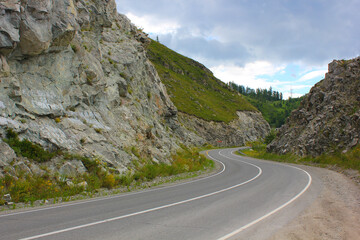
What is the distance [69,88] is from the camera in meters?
17.0

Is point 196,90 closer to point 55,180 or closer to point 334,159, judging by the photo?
point 334,159

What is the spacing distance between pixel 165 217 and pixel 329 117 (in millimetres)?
27007

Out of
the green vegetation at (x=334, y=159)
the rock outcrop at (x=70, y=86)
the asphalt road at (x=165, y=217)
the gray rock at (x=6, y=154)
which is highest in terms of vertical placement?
the rock outcrop at (x=70, y=86)

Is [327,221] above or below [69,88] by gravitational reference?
below

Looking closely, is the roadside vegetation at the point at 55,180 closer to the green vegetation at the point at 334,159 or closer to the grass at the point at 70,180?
the grass at the point at 70,180

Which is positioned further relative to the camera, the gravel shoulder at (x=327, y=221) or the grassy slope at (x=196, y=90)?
the grassy slope at (x=196, y=90)

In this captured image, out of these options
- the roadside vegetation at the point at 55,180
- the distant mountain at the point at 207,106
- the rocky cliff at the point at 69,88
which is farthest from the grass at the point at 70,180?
the distant mountain at the point at 207,106

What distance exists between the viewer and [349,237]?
5594 mm

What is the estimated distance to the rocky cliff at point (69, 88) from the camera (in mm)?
13000

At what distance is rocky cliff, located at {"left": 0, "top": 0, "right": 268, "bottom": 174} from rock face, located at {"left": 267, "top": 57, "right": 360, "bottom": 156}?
15.8 m

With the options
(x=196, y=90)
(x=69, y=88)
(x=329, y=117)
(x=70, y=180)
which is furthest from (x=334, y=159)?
(x=196, y=90)

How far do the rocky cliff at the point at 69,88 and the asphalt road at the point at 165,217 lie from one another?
4.97 meters

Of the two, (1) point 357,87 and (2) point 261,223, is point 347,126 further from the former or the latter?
(2) point 261,223

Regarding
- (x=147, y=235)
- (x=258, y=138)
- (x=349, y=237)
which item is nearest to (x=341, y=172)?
(x=349, y=237)
